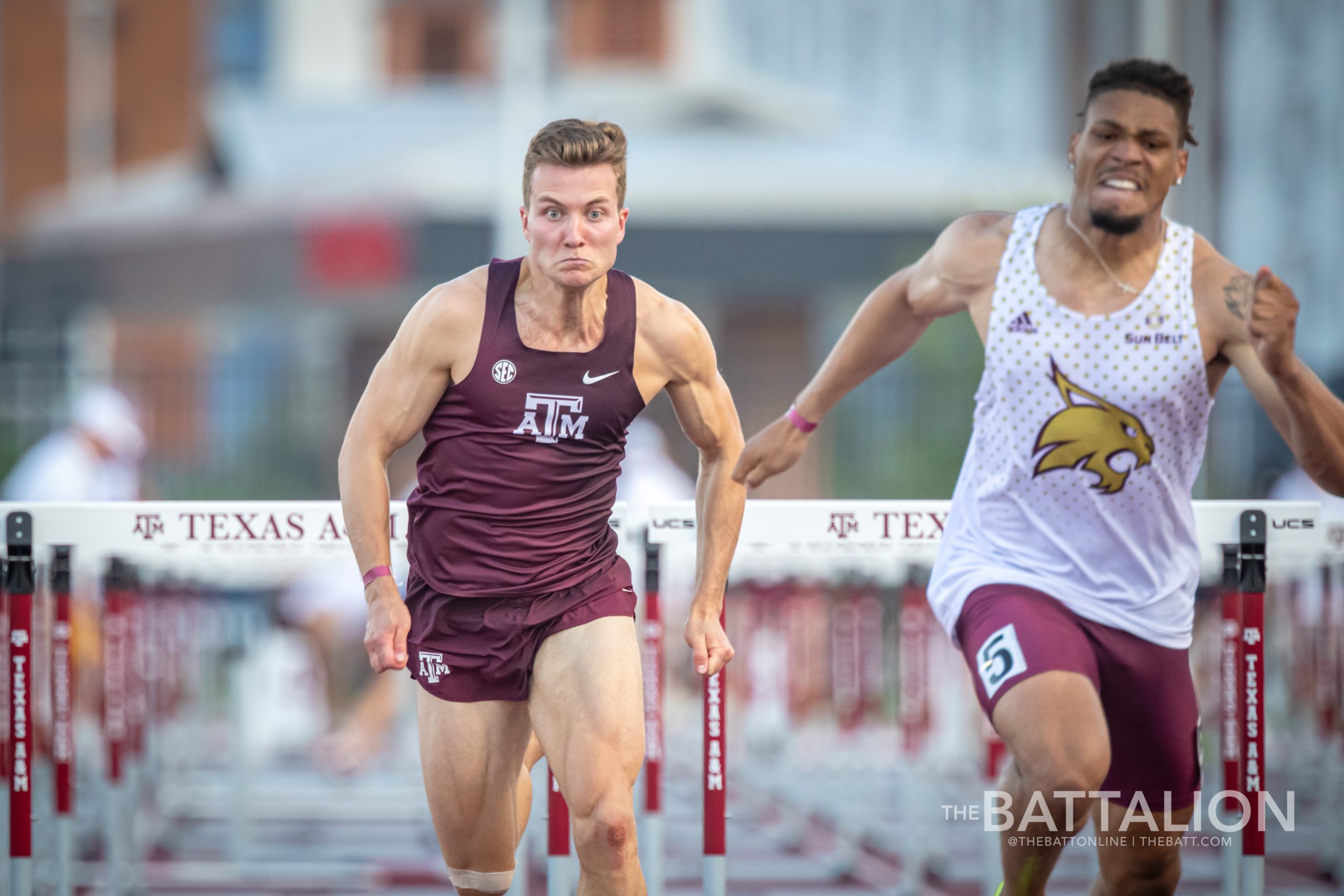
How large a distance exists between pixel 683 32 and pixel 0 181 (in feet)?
44.9

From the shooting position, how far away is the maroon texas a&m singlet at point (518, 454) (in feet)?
13.6

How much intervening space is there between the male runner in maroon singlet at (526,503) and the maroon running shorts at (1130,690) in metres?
0.72

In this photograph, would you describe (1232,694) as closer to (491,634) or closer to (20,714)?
(491,634)

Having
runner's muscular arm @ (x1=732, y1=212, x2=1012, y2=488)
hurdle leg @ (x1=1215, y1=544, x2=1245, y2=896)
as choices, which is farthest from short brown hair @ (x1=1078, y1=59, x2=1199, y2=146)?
hurdle leg @ (x1=1215, y1=544, x2=1245, y2=896)

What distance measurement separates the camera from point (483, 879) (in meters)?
4.35

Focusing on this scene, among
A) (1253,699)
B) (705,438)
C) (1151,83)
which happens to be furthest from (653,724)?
(1151,83)

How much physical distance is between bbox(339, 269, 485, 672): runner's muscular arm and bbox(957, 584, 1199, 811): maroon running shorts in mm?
1536

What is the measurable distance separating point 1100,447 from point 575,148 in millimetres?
1593

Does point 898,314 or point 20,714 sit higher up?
point 898,314

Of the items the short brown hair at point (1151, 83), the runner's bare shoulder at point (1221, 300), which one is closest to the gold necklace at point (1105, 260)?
the runner's bare shoulder at point (1221, 300)

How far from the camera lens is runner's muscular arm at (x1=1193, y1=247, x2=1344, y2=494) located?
12.1 feet

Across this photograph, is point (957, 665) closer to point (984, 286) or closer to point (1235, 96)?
point (984, 286)

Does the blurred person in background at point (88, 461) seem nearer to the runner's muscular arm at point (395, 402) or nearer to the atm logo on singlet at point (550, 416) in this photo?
the runner's muscular arm at point (395, 402)

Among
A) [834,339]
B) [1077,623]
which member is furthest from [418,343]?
[834,339]
